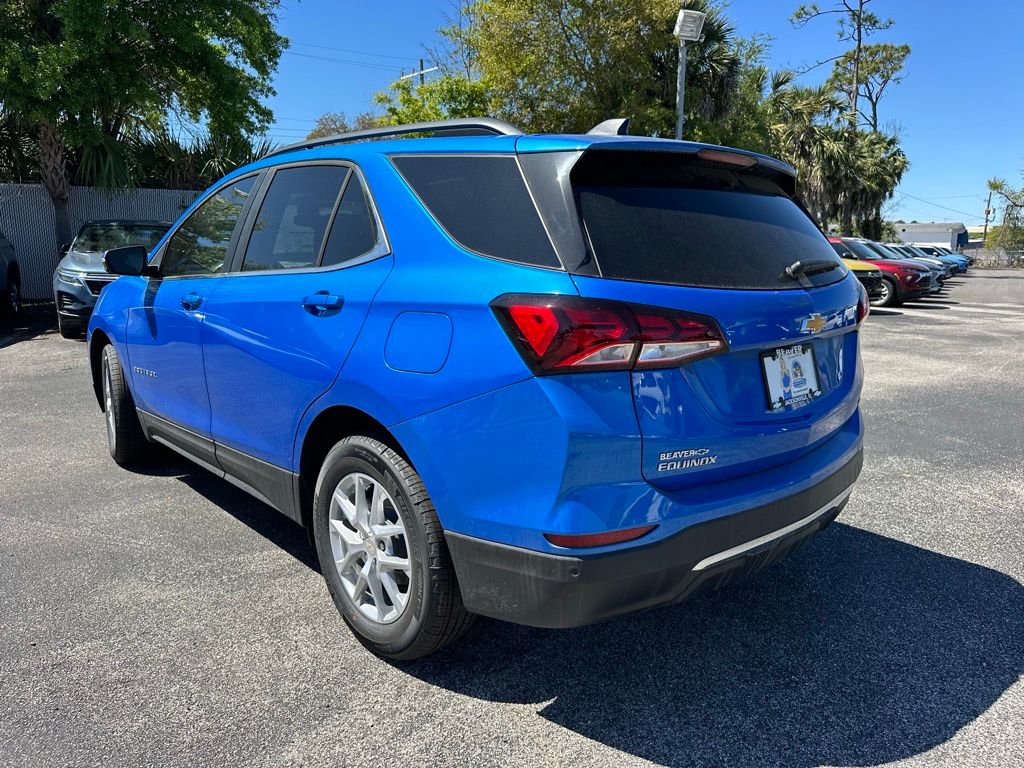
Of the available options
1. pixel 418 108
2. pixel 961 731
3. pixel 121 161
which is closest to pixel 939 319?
pixel 418 108

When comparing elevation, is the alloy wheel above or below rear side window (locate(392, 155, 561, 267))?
below

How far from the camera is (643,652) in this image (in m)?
2.79

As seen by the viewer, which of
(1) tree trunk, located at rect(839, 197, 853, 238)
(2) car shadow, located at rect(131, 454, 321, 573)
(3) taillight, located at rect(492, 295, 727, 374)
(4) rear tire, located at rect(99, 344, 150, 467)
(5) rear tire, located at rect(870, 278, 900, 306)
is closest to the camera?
(3) taillight, located at rect(492, 295, 727, 374)

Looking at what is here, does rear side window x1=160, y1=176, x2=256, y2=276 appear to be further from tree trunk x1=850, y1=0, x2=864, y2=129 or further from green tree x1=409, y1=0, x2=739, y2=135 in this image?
tree trunk x1=850, y1=0, x2=864, y2=129

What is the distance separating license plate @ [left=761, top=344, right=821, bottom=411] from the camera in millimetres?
2412

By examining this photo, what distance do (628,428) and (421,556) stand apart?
80cm

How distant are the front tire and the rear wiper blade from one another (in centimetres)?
140

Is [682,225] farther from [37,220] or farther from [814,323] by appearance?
[37,220]

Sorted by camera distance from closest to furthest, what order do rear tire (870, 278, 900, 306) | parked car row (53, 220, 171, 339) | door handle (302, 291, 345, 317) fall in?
1. door handle (302, 291, 345, 317)
2. parked car row (53, 220, 171, 339)
3. rear tire (870, 278, 900, 306)

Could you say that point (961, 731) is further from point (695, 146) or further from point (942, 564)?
point (695, 146)

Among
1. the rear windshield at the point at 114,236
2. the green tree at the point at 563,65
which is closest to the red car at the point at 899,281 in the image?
the green tree at the point at 563,65

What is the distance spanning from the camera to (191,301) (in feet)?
12.0

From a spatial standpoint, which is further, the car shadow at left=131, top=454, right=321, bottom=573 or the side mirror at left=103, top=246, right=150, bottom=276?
the side mirror at left=103, top=246, right=150, bottom=276

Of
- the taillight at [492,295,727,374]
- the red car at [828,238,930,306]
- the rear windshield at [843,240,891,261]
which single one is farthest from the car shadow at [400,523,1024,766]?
the rear windshield at [843,240,891,261]
